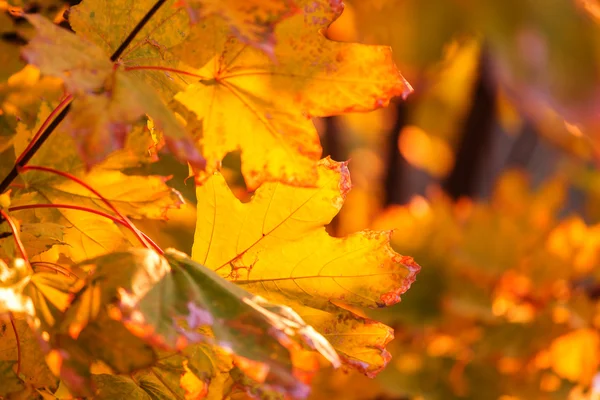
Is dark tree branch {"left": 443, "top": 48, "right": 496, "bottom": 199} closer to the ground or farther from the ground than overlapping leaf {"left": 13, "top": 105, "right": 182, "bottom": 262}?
closer to the ground

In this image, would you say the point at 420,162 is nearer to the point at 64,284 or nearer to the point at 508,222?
the point at 508,222

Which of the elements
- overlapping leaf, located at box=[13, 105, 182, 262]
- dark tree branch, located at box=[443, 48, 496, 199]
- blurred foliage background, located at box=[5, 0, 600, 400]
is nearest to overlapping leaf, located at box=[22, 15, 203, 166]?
overlapping leaf, located at box=[13, 105, 182, 262]

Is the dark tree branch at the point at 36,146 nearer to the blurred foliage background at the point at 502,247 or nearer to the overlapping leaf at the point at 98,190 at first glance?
the overlapping leaf at the point at 98,190

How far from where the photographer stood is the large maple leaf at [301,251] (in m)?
0.57

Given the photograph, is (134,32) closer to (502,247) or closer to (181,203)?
(181,203)

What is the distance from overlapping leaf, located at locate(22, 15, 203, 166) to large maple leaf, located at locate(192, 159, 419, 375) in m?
0.15

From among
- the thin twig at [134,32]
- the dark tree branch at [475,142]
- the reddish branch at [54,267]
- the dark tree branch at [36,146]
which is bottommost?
the dark tree branch at [475,142]

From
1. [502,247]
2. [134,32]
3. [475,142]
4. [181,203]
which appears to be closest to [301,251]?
[181,203]

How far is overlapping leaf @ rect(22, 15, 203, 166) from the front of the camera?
405mm

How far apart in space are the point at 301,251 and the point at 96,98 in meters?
0.22

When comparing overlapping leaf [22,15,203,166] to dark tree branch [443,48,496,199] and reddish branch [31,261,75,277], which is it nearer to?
reddish branch [31,261,75,277]

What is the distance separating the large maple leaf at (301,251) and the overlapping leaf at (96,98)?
153mm

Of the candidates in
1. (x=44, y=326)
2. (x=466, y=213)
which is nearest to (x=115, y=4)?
(x=44, y=326)

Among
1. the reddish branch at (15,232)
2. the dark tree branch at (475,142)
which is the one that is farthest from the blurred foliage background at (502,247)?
the reddish branch at (15,232)
